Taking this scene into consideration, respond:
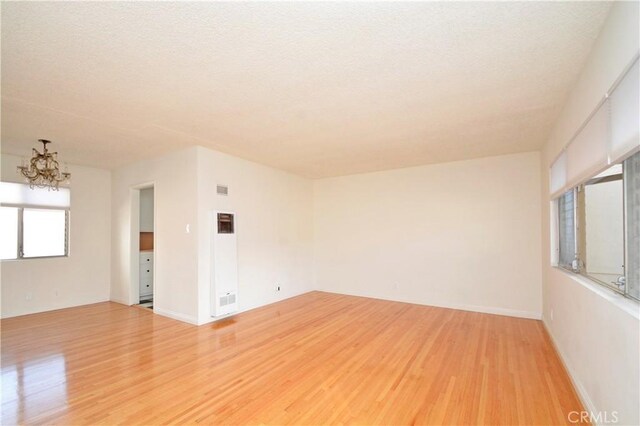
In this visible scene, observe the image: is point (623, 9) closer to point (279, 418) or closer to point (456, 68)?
point (456, 68)

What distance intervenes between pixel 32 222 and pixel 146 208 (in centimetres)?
188

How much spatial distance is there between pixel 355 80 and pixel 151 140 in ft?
10.8

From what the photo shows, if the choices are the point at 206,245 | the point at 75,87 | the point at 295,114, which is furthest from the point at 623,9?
the point at 206,245

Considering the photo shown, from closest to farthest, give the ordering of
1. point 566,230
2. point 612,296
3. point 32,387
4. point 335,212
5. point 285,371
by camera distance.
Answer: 1. point 612,296
2. point 32,387
3. point 285,371
4. point 566,230
5. point 335,212

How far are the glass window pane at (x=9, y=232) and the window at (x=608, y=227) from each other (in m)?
8.02

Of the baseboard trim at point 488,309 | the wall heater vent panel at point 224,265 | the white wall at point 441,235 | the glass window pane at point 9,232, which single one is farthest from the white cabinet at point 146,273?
the baseboard trim at point 488,309

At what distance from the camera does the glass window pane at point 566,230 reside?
10.3ft

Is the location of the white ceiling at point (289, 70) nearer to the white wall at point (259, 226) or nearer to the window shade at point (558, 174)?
the window shade at point (558, 174)

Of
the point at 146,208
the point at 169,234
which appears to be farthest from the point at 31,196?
the point at 169,234

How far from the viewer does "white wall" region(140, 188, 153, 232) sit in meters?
→ 6.57

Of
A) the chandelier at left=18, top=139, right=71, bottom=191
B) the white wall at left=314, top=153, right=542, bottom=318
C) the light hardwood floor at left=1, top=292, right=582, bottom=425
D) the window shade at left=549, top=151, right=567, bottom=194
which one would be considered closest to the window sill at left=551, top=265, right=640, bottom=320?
the light hardwood floor at left=1, top=292, right=582, bottom=425

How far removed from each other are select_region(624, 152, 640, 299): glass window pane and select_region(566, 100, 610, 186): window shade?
0.19 meters

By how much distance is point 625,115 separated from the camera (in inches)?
65.3

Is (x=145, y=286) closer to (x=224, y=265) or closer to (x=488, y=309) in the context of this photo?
(x=224, y=265)
